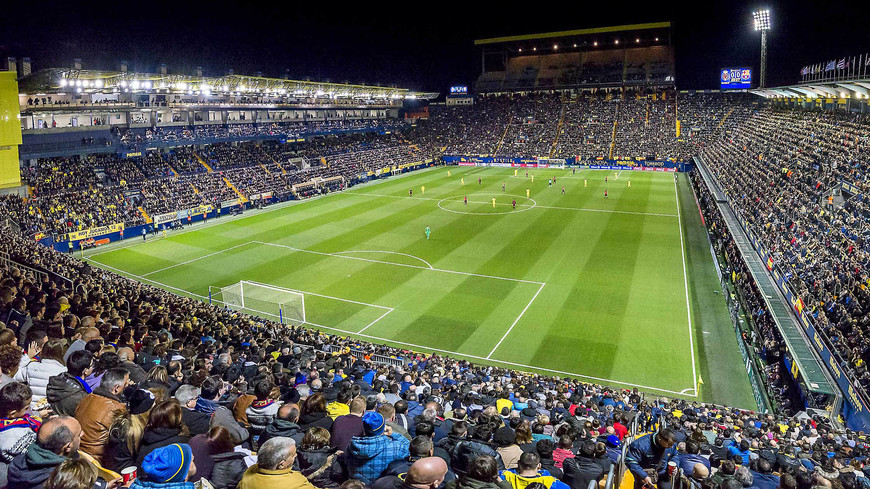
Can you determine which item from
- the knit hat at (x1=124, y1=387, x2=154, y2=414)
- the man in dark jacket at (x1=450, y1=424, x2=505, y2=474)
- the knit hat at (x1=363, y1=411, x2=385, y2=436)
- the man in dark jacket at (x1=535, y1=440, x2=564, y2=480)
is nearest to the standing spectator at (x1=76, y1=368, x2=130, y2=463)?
the knit hat at (x1=124, y1=387, x2=154, y2=414)

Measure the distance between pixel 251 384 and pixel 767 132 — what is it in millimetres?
58475

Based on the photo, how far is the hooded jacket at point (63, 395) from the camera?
20.0 feet

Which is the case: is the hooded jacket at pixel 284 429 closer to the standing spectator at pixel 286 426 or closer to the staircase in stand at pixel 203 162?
the standing spectator at pixel 286 426

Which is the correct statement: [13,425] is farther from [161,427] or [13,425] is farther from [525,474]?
[525,474]

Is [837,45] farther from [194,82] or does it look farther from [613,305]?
[194,82]

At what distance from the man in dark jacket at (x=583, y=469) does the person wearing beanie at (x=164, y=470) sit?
412cm

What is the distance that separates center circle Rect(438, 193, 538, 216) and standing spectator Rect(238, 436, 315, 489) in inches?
1693

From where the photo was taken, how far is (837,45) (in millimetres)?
59688

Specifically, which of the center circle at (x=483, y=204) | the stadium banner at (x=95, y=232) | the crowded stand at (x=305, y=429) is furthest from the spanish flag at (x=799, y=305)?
the stadium banner at (x=95, y=232)

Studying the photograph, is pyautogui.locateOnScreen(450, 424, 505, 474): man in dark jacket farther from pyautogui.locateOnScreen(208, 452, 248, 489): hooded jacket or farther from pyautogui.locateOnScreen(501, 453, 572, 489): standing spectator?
pyautogui.locateOnScreen(208, 452, 248, 489): hooded jacket

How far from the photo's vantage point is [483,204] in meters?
51.6

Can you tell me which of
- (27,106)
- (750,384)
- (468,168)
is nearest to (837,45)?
(468,168)

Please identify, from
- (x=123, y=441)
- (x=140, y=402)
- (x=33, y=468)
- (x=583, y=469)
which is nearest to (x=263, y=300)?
(x=140, y=402)

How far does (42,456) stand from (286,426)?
7.72 feet
